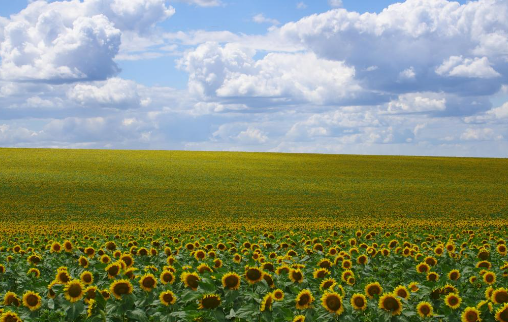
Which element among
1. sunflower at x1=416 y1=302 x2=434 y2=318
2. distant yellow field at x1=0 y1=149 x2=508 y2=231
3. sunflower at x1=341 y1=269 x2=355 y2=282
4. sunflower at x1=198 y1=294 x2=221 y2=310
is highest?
sunflower at x1=198 y1=294 x2=221 y2=310

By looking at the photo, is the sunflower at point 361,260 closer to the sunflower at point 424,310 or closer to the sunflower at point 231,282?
the sunflower at point 424,310

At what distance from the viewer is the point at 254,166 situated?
68.1m

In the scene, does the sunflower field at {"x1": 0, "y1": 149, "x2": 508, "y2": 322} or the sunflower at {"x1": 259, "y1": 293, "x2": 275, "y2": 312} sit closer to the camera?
the sunflower at {"x1": 259, "y1": 293, "x2": 275, "y2": 312}

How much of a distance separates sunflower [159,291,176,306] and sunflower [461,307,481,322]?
10.1ft

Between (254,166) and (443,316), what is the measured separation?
62.4 meters

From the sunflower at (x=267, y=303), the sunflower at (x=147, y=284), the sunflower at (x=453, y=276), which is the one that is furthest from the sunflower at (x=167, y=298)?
the sunflower at (x=453, y=276)

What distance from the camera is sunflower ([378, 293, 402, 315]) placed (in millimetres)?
Result: 5125

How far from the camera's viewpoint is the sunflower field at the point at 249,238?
5.39m

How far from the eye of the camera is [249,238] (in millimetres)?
16203

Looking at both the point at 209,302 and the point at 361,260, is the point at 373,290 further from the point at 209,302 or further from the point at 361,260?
the point at 361,260

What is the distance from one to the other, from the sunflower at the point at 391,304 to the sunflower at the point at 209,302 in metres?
1.67

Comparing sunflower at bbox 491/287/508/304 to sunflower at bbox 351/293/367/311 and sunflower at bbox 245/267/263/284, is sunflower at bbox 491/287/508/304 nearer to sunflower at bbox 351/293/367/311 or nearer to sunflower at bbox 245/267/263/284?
sunflower at bbox 351/293/367/311

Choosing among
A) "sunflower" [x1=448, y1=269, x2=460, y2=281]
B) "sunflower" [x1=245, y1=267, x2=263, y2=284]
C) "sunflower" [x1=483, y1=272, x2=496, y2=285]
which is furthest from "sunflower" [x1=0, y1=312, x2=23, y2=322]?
"sunflower" [x1=483, y1=272, x2=496, y2=285]

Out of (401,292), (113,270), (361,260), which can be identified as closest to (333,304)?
(401,292)
